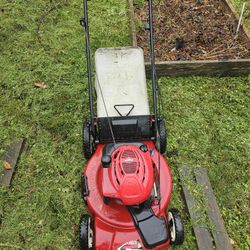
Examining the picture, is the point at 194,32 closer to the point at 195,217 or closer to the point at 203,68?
the point at 203,68

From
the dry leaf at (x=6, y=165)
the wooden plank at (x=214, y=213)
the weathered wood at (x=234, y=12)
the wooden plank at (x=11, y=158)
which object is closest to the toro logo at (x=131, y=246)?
the wooden plank at (x=214, y=213)

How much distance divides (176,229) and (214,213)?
68cm

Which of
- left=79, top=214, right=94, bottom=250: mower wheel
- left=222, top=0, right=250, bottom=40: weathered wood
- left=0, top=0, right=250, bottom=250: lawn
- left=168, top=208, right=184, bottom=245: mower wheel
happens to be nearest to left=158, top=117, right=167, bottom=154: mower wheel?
left=0, top=0, right=250, bottom=250: lawn

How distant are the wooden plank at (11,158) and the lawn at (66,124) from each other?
6cm

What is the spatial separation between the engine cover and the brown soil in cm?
245

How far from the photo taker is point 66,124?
4.38 meters

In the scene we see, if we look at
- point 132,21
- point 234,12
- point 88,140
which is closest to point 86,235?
point 88,140

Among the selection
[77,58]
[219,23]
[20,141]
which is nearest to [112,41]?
[77,58]

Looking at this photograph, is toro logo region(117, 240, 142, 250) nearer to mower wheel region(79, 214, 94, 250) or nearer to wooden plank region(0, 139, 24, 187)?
mower wheel region(79, 214, 94, 250)

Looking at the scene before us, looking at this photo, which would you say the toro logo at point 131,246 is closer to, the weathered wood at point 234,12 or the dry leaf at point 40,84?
the dry leaf at point 40,84

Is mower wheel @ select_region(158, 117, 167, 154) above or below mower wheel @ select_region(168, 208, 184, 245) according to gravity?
above

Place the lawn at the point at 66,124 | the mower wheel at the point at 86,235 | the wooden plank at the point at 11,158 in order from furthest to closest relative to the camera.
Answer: the wooden plank at the point at 11,158 < the lawn at the point at 66,124 < the mower wheel at the point at 86,235

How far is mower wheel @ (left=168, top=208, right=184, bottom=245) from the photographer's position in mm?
3115

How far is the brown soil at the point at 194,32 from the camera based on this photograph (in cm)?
517
